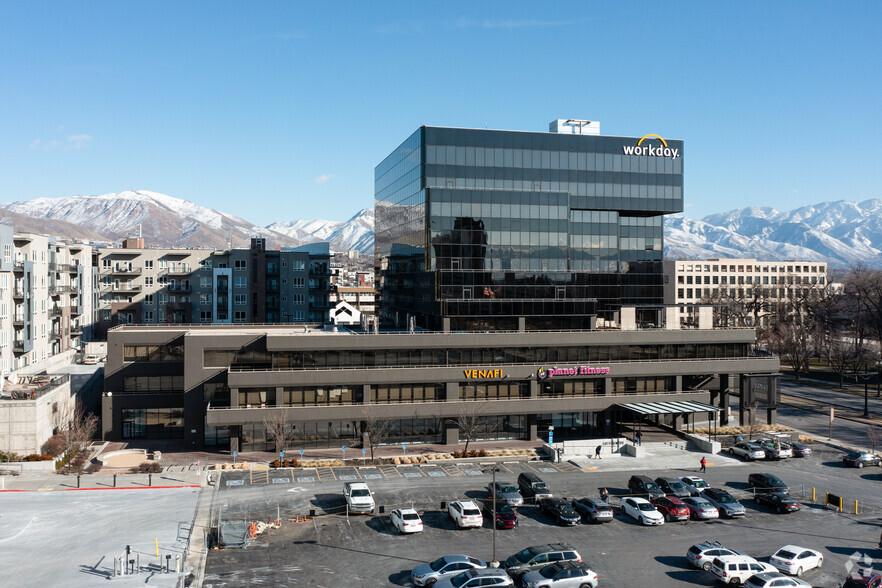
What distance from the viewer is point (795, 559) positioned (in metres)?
42.0

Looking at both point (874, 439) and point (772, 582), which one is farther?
point (874, 439)

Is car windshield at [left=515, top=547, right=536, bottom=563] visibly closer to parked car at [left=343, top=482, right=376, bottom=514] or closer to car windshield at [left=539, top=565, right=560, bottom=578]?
car windshield at [left=539, top=565, right=560, bottom=578]

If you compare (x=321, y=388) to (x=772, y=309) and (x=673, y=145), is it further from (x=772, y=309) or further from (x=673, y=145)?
(x=772, y=309)

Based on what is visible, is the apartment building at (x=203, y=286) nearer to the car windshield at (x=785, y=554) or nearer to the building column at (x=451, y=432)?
the building column at (x=451, y=432)

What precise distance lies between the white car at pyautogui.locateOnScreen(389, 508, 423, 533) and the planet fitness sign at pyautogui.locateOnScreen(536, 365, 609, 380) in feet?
107

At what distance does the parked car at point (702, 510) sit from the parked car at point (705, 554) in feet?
30.0

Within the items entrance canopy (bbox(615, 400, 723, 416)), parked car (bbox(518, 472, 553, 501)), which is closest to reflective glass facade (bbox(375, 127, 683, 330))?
entrance canopy (bbox(615, 400, 723, 416))

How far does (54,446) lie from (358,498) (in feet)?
110

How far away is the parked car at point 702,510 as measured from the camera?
5200 cm

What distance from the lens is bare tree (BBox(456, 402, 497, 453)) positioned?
245 feet

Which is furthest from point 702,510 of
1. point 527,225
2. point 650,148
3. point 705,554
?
point 650,148

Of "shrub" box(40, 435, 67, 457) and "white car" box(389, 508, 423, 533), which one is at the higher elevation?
"shrub" box(40, 435, 67, 457)

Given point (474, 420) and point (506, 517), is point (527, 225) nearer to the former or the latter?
point (474, 420)

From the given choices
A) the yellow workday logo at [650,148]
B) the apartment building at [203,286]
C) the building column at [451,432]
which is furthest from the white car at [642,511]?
the apartment building at [203,286]
